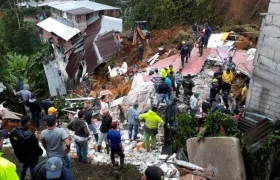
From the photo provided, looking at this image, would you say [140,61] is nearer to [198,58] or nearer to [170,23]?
[198,58]

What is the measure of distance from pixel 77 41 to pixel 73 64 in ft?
8.96

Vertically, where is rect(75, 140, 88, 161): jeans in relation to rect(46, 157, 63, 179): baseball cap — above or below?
below

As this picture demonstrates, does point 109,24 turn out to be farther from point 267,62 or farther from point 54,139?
point 54,139

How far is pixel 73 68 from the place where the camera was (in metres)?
24.5

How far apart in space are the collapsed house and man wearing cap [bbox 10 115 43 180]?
647 inches

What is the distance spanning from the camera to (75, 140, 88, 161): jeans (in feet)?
27.0

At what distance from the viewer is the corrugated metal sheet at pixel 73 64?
24.4m

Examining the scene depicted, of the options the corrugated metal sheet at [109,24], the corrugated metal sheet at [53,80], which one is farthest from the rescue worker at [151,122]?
the corrugated metal sheet at [109,24]

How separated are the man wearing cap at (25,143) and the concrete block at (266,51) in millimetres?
5756

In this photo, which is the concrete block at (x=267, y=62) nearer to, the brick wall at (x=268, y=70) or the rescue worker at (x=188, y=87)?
the brick wall at (x=268, y=70)

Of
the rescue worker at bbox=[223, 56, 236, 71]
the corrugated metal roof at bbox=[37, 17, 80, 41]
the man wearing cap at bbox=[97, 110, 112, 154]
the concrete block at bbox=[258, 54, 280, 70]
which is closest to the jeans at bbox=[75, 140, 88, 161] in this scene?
the man wearing cap at bbox=[97, 110, 112, 154]

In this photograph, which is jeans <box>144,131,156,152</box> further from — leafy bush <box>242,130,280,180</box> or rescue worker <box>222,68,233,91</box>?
rescue worker <box>222,68,233,91</box>

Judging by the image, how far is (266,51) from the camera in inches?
336

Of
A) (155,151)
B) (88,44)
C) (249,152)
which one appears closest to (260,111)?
(249,152)
